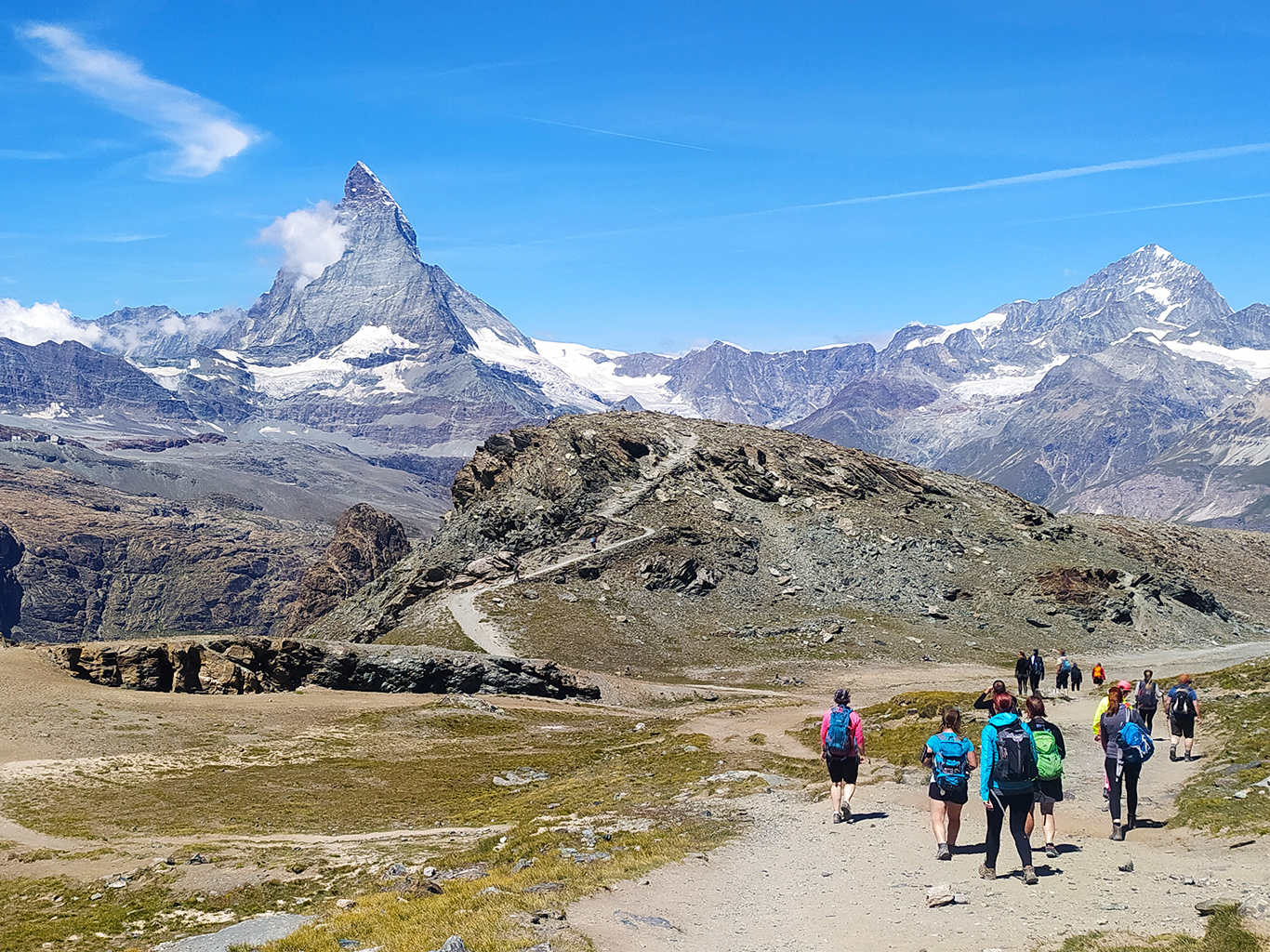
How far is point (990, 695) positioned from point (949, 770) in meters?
13.6

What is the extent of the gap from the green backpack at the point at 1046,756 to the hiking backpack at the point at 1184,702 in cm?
1405

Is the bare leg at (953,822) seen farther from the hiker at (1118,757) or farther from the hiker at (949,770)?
the hiker at (1118,757)

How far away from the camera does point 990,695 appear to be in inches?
1375

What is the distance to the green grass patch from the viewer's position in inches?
619

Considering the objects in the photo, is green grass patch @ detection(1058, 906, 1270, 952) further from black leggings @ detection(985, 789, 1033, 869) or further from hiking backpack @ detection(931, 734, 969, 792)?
hiking backpack @ detection(931, 734, 969, 792)

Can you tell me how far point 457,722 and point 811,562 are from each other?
73.6 metres

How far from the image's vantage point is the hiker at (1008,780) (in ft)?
69.6

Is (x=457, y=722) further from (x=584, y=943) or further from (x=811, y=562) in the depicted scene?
(x=811, y=562)

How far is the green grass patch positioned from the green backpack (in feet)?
15.2

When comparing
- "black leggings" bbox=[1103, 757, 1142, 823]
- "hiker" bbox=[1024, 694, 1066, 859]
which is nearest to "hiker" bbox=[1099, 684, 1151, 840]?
"black leggings" bbox=[1103, 757, 1142, 823]

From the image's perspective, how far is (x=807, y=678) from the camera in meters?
94.1

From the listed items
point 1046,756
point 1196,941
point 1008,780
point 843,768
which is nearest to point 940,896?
point 1008,780

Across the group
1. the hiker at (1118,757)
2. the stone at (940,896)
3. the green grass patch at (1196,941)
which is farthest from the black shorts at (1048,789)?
the green grass patch at (1196,941)

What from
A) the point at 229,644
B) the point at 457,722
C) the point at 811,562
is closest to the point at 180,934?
the point at 457,722
